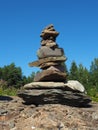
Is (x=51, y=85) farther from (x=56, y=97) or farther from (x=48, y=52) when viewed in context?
(x=48, y=52)

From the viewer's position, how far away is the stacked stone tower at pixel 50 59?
1747 centimetres

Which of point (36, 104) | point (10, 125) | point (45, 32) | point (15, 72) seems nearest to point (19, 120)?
point (10, 125)

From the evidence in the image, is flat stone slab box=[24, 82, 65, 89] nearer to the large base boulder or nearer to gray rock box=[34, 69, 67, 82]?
the large base boulder

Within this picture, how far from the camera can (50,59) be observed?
58.2 ft

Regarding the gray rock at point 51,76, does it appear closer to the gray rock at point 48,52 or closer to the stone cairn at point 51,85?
the stone cairn at point 51,85

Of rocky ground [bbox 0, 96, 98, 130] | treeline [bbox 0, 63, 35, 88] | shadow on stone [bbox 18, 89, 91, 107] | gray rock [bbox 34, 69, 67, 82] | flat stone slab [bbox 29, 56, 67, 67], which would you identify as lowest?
Result: rocky ground [bbox 0, 96, 98, 130]

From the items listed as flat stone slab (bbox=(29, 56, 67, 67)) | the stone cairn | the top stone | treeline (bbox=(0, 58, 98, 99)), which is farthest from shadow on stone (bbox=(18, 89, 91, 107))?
treeline (bbox=(0, 58, 98, 99))

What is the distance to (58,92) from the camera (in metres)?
16.9

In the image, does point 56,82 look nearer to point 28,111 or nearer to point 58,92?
point 58,92

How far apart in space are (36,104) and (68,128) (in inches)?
129

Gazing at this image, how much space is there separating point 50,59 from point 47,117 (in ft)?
11.2

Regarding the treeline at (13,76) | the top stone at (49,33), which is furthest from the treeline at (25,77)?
the top stone at (49,33)

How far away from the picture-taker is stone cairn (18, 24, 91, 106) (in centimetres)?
1705

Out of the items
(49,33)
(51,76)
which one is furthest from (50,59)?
(49,33)
